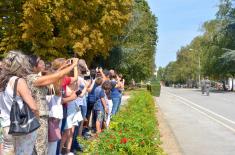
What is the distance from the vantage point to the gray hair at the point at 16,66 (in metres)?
4.66

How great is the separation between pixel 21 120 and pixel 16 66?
0.54 m

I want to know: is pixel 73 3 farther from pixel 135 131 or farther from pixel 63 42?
pixel 135 131

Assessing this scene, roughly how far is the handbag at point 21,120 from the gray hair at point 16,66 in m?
0.12

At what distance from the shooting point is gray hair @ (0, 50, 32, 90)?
4.66m

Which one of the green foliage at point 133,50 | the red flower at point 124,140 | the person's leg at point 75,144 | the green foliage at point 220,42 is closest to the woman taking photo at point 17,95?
the red flower at point 124,140

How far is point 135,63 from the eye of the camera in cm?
5025

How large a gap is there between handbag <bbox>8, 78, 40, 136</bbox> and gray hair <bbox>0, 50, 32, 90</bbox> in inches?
4.8

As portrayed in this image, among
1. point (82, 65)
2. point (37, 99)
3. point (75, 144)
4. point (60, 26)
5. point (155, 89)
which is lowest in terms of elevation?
point (75, 144)

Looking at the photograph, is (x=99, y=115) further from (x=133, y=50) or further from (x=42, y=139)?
(x=133, y=50)

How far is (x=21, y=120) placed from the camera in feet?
14.9


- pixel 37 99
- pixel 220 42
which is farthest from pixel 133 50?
pixel 37 99

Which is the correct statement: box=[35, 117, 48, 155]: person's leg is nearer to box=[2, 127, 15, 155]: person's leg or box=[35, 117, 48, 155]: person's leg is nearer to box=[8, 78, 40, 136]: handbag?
box=[2, 127, 15, 155]: person's leg

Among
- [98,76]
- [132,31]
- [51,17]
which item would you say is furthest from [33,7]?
[132,31]

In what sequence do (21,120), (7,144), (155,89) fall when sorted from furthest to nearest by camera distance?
(155,89), (7,144), (21,120)
